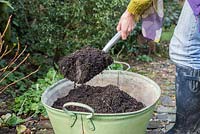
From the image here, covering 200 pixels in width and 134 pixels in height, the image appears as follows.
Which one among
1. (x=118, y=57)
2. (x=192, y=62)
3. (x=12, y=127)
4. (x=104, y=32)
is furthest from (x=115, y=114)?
(x=118, y=57)

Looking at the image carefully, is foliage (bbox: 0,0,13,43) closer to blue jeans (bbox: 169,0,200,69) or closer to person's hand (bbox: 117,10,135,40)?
person's hand (bbox: 117,10,135,40)

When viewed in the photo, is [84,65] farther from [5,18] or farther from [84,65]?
[5,18]

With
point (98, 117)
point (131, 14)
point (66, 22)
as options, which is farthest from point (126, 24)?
point (66, 22)

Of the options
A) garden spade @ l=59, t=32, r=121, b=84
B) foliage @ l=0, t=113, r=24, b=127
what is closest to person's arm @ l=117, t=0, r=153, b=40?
garden spade @ l=59, t=32, r=121, b=84

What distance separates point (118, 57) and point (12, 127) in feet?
4.67

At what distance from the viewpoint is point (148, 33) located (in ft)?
8.12

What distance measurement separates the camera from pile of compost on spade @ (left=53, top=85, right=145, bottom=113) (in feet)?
7.31

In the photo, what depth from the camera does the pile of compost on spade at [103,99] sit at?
87.8 inches

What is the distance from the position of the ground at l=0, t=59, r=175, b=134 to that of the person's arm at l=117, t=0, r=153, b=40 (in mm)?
787

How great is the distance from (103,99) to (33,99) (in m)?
0.94

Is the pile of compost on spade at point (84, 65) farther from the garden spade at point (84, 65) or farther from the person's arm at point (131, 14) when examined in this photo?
the person's arm at point (131, 14)

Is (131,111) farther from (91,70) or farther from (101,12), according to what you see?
(101,12)

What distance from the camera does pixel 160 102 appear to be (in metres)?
3.27

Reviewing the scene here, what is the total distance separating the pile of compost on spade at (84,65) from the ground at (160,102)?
71 cm
